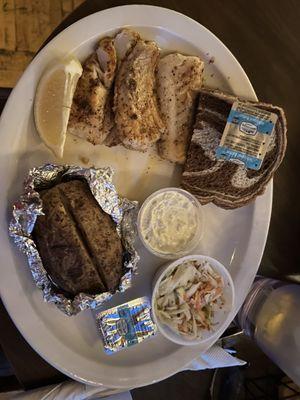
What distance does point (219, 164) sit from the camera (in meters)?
1.73

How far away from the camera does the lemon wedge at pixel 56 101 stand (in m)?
1.54

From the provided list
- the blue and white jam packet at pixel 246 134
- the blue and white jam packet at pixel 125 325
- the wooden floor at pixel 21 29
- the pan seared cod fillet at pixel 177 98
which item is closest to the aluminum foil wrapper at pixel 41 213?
the blue and white jam packet at pixel 125 325

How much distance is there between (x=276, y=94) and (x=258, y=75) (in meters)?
0.10

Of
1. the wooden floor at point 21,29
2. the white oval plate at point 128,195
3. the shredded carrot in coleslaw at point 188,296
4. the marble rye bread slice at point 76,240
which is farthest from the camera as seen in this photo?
the wooden floor at point 21,29

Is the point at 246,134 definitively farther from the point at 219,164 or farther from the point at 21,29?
the point at 21,29

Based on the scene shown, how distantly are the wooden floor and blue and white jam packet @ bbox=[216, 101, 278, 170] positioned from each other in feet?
3.51

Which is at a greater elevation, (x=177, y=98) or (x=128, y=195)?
(x=177, y=98)

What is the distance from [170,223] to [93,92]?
49cm

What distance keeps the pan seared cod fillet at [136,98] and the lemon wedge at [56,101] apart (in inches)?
6.0

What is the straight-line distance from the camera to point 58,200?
4.86 feet

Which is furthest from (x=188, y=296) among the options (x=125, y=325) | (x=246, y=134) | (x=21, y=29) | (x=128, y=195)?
(x=21, y=29)

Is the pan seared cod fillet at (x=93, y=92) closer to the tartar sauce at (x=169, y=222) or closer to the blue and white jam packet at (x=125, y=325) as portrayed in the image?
the tartar sauce at (x=169, y=222)

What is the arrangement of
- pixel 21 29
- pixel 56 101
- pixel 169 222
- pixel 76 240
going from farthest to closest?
pixel 21 29 < pixel 169 222 < pixel 56 101 < pixel 76 240

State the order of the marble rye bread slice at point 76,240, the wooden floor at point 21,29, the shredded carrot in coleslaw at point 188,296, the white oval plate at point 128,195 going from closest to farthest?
the marble rye bread slice at point 76,240 < the white oval plate at point 128,195 < the shredded carrot in coleslaw at point 188,296 < the wooden floor at point 21,29
